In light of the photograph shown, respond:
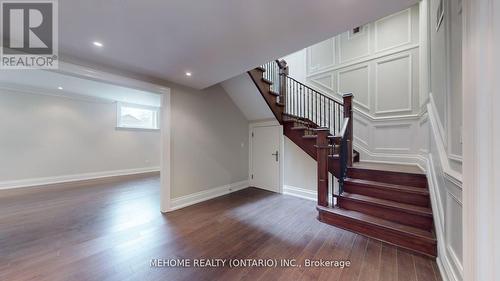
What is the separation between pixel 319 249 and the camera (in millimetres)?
2137

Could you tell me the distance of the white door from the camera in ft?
15.1

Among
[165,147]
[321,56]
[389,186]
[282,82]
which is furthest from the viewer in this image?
[321,56]

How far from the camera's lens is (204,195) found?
400cm

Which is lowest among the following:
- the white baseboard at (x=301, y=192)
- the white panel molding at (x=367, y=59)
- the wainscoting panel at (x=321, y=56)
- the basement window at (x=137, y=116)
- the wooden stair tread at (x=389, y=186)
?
the white baseboard at (x=301, y=192)

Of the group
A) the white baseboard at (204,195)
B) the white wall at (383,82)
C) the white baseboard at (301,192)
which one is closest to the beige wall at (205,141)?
the white baseboard at (204,195)

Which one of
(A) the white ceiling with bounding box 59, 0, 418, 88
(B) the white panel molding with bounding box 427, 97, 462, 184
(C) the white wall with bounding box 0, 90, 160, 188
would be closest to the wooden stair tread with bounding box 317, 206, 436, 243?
(B) the white panel molding with bounding box 427, 97, 462, 184

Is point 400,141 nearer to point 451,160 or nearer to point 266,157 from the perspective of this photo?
point 451,160

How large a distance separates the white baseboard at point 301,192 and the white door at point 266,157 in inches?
9.6

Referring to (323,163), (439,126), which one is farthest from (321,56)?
(439,126)

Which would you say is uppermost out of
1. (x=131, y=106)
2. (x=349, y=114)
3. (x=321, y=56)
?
(x=321, y=56)

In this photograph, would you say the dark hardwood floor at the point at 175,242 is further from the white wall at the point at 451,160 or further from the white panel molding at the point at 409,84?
the white panel molding at the point at 409,84

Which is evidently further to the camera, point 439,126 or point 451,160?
point 439,126

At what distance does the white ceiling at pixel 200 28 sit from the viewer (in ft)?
4.94

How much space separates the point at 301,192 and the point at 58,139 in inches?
268
